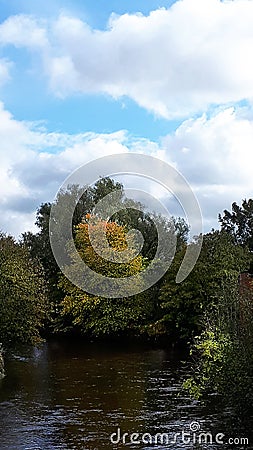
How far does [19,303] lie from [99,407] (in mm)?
9183

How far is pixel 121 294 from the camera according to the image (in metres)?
37.4

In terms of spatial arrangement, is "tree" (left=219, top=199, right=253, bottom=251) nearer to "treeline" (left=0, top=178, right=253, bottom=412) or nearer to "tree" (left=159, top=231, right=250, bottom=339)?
"treeline" (left=0, top=178, right=253, bottom=412)

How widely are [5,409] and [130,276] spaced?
21258 mm

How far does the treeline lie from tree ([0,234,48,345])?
44mm

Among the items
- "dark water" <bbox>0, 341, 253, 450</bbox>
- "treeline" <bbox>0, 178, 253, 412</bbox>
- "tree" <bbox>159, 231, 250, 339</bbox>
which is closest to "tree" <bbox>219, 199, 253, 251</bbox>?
"treeline" <bbox>0, 178, 253, 412</bbox>

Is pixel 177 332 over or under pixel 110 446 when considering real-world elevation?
over

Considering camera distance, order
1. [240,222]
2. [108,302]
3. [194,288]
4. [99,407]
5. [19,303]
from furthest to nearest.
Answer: [240,222]
[108,302]
[194,288]
[19,303]
[99,407]

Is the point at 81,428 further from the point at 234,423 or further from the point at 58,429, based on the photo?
the point at 234,423

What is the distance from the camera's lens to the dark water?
1351cm

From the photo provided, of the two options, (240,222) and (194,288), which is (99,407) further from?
(240,222)

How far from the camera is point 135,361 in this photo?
26781 mm

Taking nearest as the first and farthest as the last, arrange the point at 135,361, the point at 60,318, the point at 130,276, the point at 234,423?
1. the point at 234,423
2. the point at 135,361
3. the point at 130,276
4. the point at 60,318

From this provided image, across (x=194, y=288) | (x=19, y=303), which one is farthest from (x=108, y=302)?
(x=19, y=303)

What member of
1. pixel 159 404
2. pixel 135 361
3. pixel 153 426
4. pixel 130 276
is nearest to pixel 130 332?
pixel 130 276
